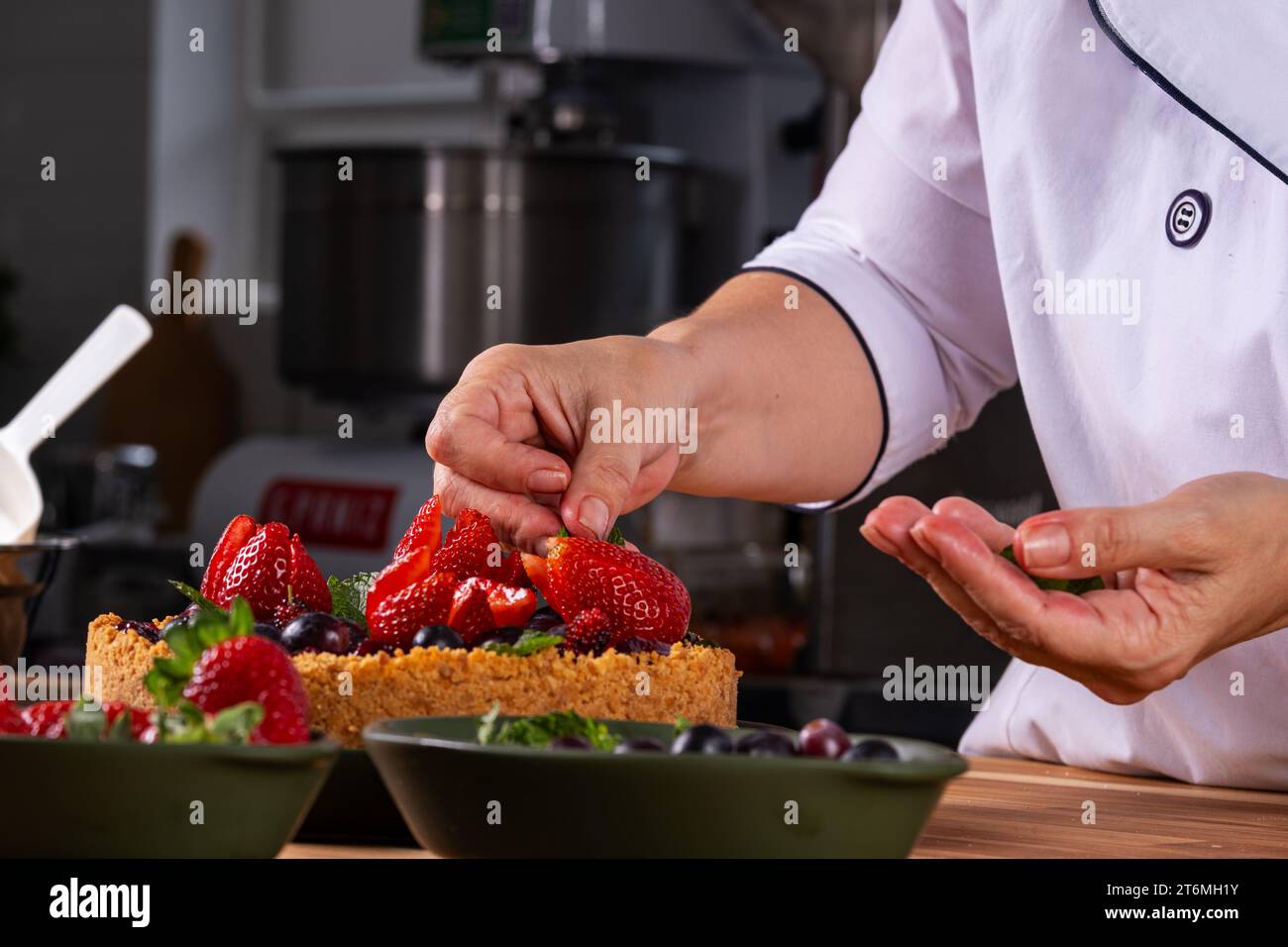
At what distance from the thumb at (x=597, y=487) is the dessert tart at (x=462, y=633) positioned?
2.1 inches

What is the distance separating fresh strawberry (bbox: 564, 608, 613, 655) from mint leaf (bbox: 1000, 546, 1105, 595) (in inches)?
7.3

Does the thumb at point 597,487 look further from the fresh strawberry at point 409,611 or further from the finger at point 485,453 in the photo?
the fresh strawberry at point 409,611

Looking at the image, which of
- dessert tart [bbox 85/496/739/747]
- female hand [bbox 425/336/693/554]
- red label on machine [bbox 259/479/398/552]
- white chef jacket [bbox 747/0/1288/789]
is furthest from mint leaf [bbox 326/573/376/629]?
red label on machine [bbox 259/479/398/552]

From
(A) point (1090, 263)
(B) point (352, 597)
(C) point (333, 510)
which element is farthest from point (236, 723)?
(C) point (333, 510)

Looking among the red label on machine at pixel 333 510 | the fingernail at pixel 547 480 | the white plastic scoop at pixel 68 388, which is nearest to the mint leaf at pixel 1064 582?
the fingernail at pixel 547 480

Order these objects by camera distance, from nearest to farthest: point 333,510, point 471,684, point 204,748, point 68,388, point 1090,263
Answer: point 204,748 → point 471,684 → point 1090,263 → point 68,388 → point 333,510

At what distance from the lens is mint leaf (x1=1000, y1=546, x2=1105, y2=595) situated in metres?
0.74

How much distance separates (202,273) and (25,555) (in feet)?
8.27

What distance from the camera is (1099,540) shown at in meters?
0.71

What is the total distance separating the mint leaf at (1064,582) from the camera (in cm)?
74

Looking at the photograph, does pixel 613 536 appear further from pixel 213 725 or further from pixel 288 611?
pixel 213 725

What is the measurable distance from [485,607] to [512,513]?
170 mm

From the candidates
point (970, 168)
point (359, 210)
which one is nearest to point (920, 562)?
point (970, 168)

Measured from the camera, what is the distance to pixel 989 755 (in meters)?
1.09
